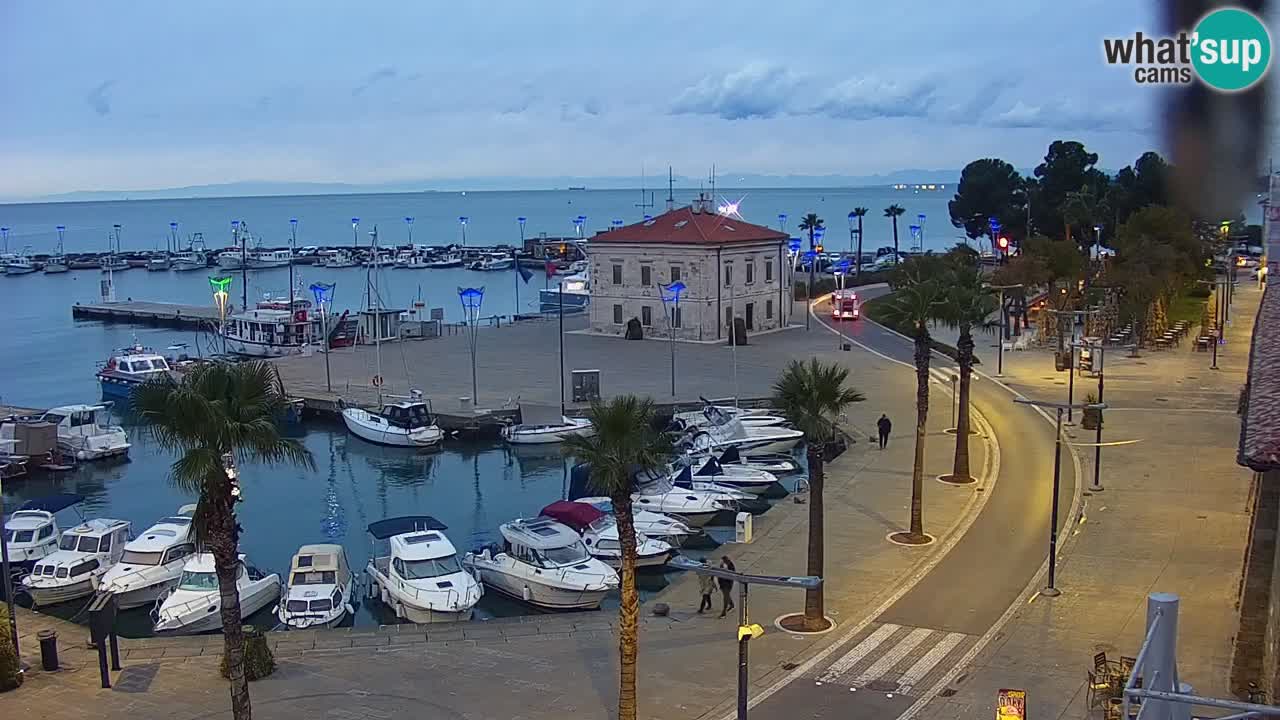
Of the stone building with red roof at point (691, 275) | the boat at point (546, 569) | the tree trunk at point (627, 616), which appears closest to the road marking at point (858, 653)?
the tree trunk at point (627, 616)

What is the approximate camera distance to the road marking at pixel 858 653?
2299cm

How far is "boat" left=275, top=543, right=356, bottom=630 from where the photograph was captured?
1194 inches

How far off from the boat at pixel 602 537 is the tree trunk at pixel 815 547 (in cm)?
881

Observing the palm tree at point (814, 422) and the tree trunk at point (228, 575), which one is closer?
the tree trunk at point (228, 575)

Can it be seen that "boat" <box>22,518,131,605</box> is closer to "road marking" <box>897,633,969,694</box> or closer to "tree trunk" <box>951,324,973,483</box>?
"road marking" <box>897,633,969,694</box>

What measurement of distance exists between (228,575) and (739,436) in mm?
32726

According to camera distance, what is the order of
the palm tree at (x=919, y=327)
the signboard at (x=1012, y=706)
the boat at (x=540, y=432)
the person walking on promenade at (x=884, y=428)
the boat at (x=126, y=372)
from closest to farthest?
the signboard at (x=1012, y=706) → the palm tree at (x=919, y=327) → the person walking on promenade at (x=884, y=428) → the boat at (x=540, y=432) → the boat at (x=126, y=372)

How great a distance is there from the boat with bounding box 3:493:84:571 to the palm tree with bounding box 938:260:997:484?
97.7ft

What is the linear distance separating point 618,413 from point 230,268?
19063 centimetres

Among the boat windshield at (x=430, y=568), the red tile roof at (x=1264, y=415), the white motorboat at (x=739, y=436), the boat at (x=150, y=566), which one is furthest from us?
the white motorboat at (x=739, y=436)

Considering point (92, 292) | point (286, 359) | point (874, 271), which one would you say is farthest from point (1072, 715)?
point (92, 292)

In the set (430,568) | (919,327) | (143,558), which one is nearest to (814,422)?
(919,327)

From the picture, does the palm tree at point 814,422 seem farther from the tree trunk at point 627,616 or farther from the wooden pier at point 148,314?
the wooden pier at point 148,314

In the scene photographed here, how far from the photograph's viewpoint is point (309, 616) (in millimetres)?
30297
